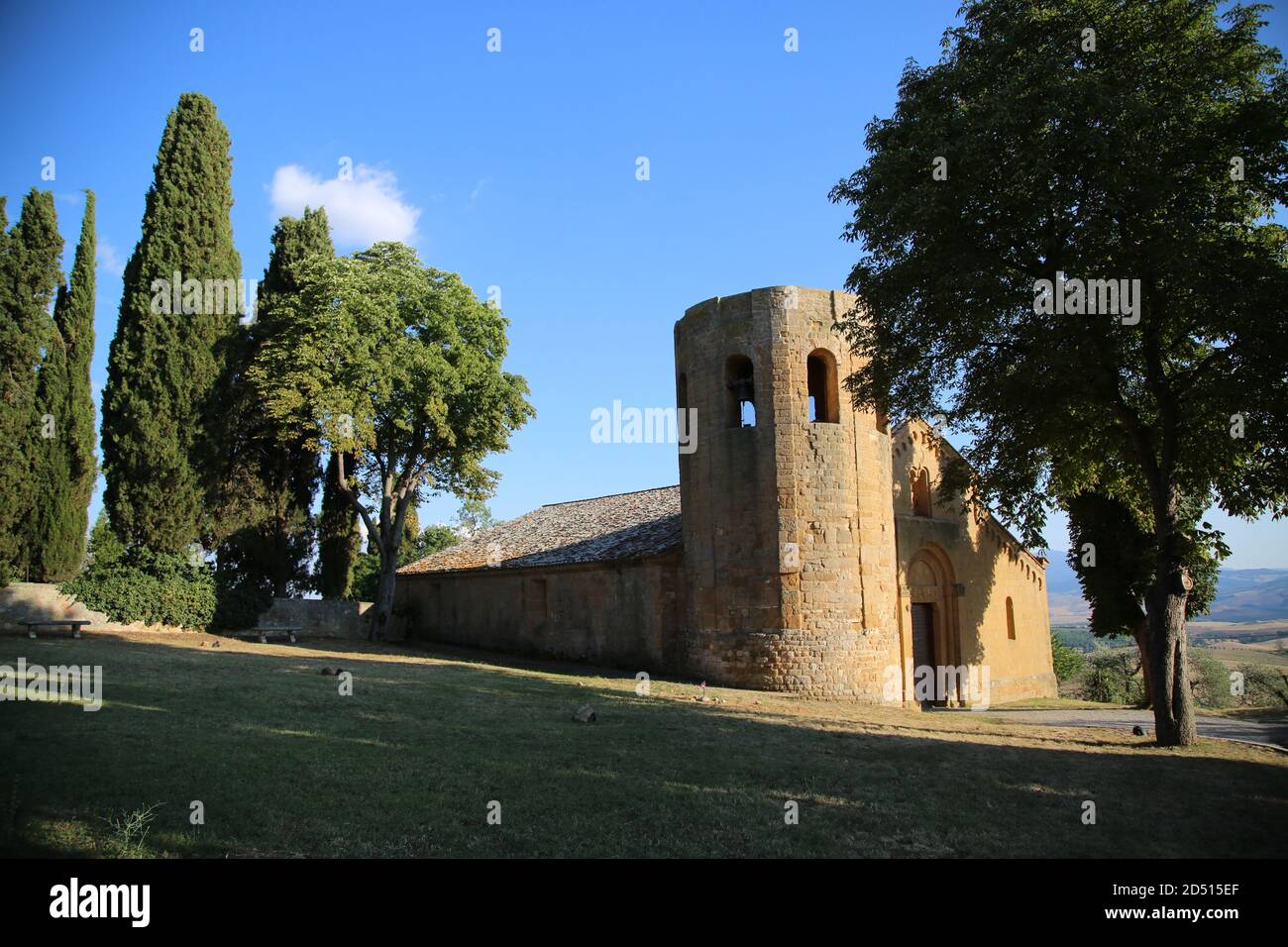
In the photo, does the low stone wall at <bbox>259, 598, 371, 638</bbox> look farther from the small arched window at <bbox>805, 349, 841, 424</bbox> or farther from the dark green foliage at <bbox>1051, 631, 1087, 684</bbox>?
the dark green foliage at <bbox>1051, 631, 1087, 684</bbox>

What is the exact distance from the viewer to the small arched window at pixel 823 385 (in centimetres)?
2308

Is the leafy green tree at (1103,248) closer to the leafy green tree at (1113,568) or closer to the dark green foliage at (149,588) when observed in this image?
the leafy green tree at (1113,568)

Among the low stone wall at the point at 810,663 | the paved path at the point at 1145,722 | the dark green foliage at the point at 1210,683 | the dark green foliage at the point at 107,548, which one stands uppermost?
the dark green foliage at the point at 107,548

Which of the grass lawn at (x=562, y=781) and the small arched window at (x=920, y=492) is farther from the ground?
the small arched window at (x=920, y=492)

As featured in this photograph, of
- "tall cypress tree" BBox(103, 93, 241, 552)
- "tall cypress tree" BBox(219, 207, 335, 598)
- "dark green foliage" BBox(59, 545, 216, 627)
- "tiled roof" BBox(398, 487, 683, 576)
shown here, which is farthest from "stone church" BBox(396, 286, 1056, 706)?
"tall cypress tree" BBox(103, 93, 241, 552)

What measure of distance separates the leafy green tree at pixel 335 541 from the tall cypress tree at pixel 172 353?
20.0ft

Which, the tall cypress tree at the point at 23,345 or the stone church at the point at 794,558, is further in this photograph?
the tall cypress tree at the point at 23,345

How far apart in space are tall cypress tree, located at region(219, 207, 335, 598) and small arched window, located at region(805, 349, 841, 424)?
1716 centimetres

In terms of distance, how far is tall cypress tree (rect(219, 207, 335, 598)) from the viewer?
95.7 ft

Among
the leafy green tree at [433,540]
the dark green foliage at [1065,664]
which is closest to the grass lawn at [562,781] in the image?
the dark green foliage at [1065,664]

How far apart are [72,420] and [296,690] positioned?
15558 mm

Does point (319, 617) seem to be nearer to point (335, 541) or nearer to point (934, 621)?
point (335, 541)
